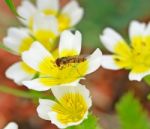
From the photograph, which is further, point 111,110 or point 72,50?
point 111,110

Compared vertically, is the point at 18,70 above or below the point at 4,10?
above

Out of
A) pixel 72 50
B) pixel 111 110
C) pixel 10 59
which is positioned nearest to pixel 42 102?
pixel 72 50

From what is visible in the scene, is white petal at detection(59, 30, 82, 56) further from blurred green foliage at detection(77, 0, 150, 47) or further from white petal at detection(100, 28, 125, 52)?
blurred green foliage at detection(77, 0, 150, 47)

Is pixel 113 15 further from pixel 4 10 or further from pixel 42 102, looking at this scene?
pixel 42 102

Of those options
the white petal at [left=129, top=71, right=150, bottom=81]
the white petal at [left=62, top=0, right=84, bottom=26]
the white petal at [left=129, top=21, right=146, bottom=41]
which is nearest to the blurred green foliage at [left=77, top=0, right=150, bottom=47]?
the white petal at [left=62, top=0, right=84, bottom=26]

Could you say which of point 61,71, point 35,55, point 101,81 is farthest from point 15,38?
point 101,81

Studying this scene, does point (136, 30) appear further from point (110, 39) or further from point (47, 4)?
point (47, 4)

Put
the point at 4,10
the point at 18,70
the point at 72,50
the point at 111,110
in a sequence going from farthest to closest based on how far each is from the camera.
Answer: the point at 4,10
the point at 111,110
the point at 18,70
the point at 72,50
